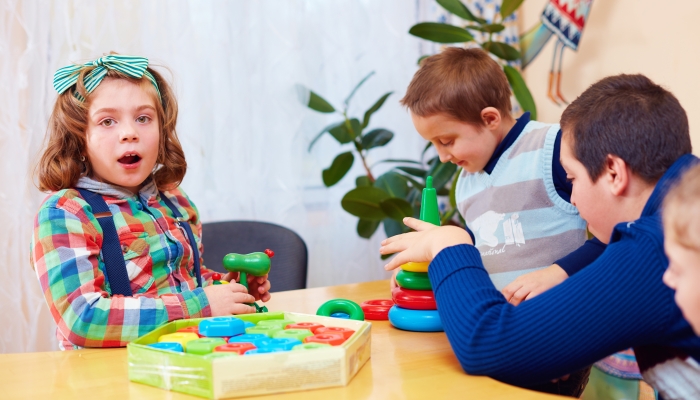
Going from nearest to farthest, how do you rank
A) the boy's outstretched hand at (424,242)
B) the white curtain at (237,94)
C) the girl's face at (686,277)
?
the girl's face at (686,277) → the boy's outstretched hand at (424,242) → the white curtain at (237,94)

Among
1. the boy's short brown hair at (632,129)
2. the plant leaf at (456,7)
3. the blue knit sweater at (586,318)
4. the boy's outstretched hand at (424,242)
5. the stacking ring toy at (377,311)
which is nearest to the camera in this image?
the blue knit sweater at (586,318)

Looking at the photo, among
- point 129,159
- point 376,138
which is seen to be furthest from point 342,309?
point 376,138

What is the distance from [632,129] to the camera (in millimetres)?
860

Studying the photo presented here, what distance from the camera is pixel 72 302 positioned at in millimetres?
1043

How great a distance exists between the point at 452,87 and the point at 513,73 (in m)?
1.00

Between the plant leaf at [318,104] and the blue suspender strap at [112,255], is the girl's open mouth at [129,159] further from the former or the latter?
the plant leaf at [318,104]

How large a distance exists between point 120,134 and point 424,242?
2.08 ft

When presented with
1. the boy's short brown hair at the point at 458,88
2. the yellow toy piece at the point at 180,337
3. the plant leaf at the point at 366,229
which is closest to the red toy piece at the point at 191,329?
the yellow toy piece at the point at 180,337

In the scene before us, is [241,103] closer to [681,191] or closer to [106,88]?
[106,88]

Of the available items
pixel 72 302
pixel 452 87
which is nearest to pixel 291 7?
pixel 452 87

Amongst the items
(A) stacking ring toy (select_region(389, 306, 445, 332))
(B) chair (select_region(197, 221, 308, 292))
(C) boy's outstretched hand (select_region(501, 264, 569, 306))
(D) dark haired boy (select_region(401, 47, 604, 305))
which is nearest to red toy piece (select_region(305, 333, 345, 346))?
(A) stacking ring toy (select_region(389, 306, 445, 332))

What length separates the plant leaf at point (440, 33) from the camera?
2188mm

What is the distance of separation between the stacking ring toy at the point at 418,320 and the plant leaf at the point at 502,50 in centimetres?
143

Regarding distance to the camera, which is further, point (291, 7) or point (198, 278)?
point (291, 7)
